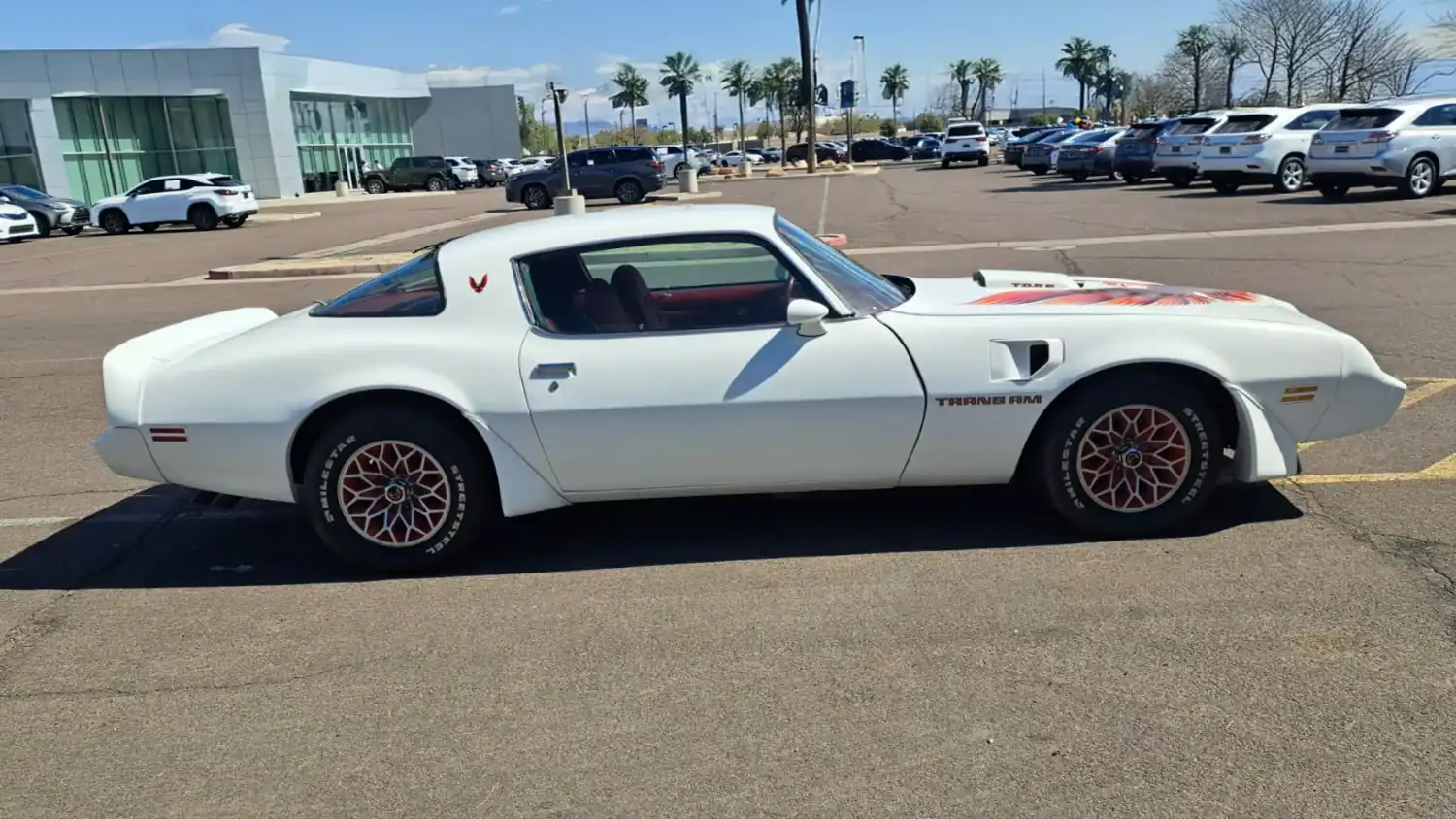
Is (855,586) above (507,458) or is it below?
below

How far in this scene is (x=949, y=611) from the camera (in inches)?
151

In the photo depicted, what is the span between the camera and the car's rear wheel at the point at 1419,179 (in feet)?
59.6

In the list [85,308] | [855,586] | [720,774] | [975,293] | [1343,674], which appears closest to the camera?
[720,774]

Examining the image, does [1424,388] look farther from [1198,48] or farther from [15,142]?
[1198,48]

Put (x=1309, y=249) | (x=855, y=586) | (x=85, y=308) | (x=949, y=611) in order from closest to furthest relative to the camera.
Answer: (x=949, y=611) < (x=855, y=586) < (x=1309, y=249) < (x=85, y=308)

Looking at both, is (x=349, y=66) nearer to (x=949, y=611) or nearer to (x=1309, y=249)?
(x=1309, y=249)

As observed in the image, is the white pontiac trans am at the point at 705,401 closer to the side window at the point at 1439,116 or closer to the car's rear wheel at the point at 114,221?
the side window at the point at 1439,116

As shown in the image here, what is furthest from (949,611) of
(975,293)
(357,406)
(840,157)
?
(840,157)

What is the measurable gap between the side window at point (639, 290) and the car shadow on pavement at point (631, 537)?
0.95m

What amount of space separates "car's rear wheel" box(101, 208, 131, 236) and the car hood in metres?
32.4

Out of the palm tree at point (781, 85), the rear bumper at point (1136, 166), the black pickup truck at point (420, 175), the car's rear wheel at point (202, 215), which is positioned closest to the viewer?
the rear bumper at point (1136, 166)

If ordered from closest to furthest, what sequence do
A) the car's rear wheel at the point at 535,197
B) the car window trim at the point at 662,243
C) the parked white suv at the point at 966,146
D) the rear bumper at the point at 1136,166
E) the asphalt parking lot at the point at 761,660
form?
1. the asphalt parking lot at the point at 761,660
2. the car window trim at the point at 662,243
3. the rear bumper at the point at 1136,166
4. the car's rear wheel at the point at 535,197
5. the parked white suv at the point at 966,146

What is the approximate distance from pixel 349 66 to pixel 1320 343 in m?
66.3

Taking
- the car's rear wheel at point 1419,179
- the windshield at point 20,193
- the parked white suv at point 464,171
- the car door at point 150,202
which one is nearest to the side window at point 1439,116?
the car's rear wheel at point 1419,179
